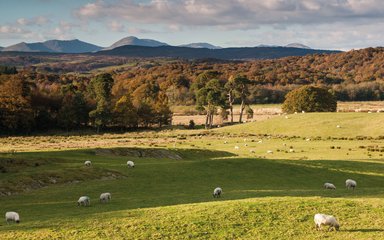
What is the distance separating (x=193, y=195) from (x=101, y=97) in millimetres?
111274

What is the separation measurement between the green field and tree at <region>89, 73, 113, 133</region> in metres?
59.6

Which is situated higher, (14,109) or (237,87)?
(237,87)

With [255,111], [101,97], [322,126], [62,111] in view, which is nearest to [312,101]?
[322,126]

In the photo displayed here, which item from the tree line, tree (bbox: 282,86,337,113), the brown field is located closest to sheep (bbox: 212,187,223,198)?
the tree line

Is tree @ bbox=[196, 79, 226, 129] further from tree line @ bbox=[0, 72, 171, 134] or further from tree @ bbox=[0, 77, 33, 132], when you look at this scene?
tree @ bbox=[0, 77, 33, 132]

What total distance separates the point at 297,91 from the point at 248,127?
109 feet

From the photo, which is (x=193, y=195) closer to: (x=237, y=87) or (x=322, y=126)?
(x=322, y=126)

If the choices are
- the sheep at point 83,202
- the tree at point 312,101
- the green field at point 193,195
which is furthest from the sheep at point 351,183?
the tree at point 312,101

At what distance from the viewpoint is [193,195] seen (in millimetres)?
30125

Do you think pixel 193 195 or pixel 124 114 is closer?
pixel 193 195

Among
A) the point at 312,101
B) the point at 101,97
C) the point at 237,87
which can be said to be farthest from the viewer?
the point at 237,87

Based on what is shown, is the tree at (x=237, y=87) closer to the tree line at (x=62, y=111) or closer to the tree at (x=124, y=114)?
the tree line at (x=62, y=111)

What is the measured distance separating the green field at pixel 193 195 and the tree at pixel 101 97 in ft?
195

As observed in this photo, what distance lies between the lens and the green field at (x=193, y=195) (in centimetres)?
1912
